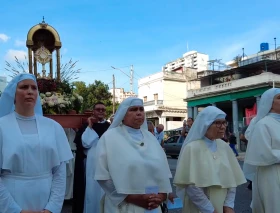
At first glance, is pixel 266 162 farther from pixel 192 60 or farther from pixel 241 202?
pixel 192 60

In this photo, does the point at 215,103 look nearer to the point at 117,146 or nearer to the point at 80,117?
the point at 80,117

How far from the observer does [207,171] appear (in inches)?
139

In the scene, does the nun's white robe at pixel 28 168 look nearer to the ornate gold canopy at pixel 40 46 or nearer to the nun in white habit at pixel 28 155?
the nun in white habit at pixel 28 155

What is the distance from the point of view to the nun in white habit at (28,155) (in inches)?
108

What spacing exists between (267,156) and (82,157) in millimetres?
3051

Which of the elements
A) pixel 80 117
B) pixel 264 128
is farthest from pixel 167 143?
pixel 264 128

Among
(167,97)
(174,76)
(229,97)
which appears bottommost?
(229,97)

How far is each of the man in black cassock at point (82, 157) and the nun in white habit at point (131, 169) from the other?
2.06 m

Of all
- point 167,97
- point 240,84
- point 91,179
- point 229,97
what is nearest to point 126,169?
point 91,179

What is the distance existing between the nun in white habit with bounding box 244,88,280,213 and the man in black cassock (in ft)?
8.14

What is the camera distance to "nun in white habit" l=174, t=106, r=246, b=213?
349 cm

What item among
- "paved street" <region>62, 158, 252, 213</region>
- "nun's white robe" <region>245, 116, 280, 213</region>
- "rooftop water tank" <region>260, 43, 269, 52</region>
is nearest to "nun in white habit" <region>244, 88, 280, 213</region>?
"nun's white robe" <region>245, 116, 280, 213</region>

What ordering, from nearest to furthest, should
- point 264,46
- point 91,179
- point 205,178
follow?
point 205,178, point 91,179, point 264,46

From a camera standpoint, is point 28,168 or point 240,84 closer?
point 28,168
